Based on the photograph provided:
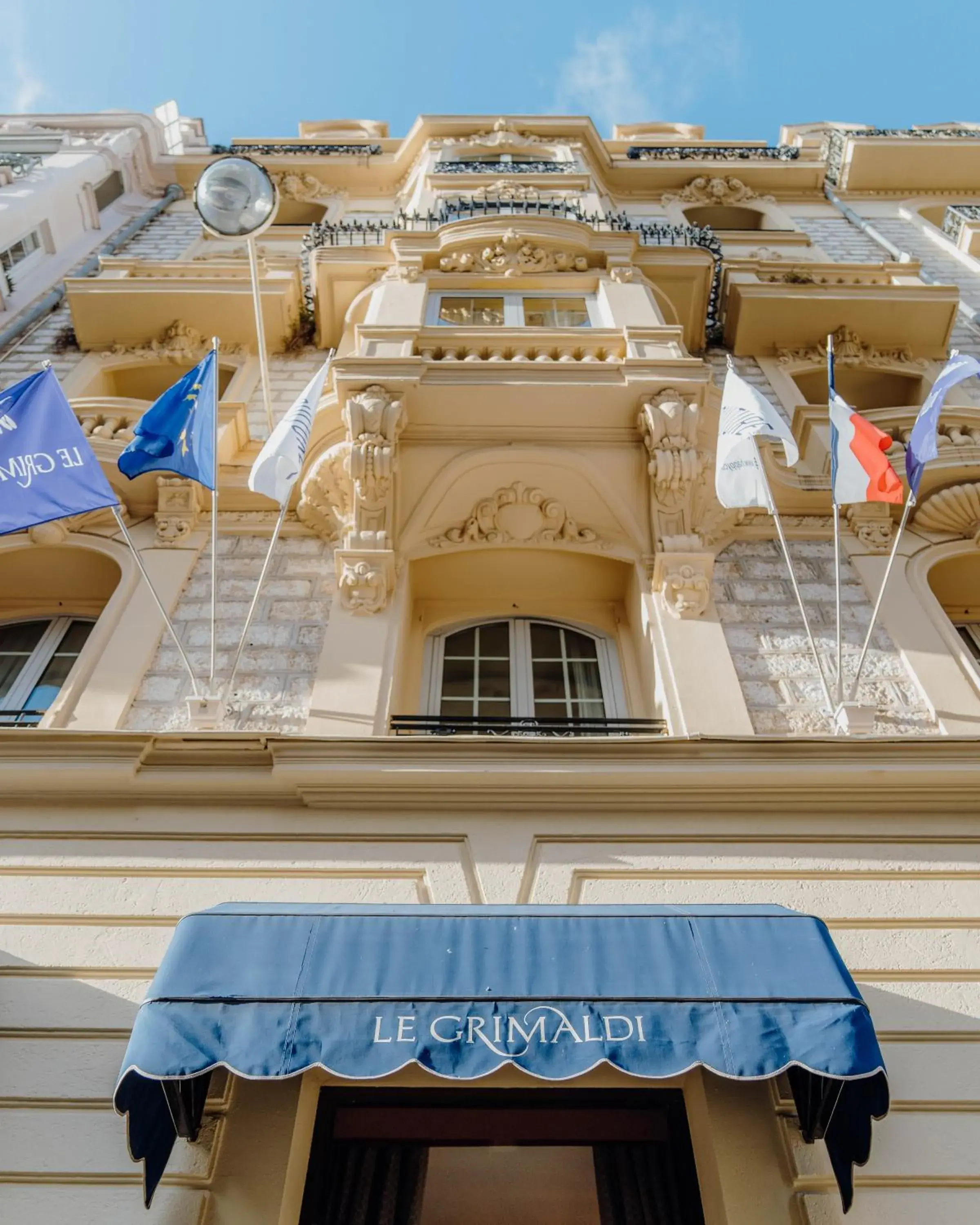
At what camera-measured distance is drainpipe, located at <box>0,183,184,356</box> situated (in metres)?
14.4

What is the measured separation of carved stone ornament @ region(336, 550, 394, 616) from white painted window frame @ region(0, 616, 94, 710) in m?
2.34

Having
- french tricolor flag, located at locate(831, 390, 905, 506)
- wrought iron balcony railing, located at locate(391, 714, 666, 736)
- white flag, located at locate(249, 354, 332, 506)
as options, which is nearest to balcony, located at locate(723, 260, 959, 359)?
french tricolor flag, located at locate(831, 390, 905, 506)

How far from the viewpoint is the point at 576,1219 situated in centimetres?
493

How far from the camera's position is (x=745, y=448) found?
857cm

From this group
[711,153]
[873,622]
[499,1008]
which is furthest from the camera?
[711,153]

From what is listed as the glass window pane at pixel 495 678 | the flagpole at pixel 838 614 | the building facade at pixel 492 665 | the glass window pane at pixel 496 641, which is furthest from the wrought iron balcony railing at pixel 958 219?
the glass window pane at pixel 495 678

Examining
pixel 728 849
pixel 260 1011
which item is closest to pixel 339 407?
pixel 728 849

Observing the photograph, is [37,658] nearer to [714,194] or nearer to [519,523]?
[519,523]

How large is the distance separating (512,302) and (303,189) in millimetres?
11054

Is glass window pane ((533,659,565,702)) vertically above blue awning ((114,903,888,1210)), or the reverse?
glass window pane ((533,659,565,702))

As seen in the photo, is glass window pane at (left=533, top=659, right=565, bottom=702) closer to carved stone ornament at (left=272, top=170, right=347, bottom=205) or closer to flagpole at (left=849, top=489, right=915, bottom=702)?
flagpole at (left=849, top=489, right=915, bottom=702)

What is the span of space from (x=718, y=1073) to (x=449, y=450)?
675cm

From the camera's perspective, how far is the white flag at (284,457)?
829 cm

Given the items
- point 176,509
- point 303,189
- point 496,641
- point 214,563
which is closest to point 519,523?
point 496,641
